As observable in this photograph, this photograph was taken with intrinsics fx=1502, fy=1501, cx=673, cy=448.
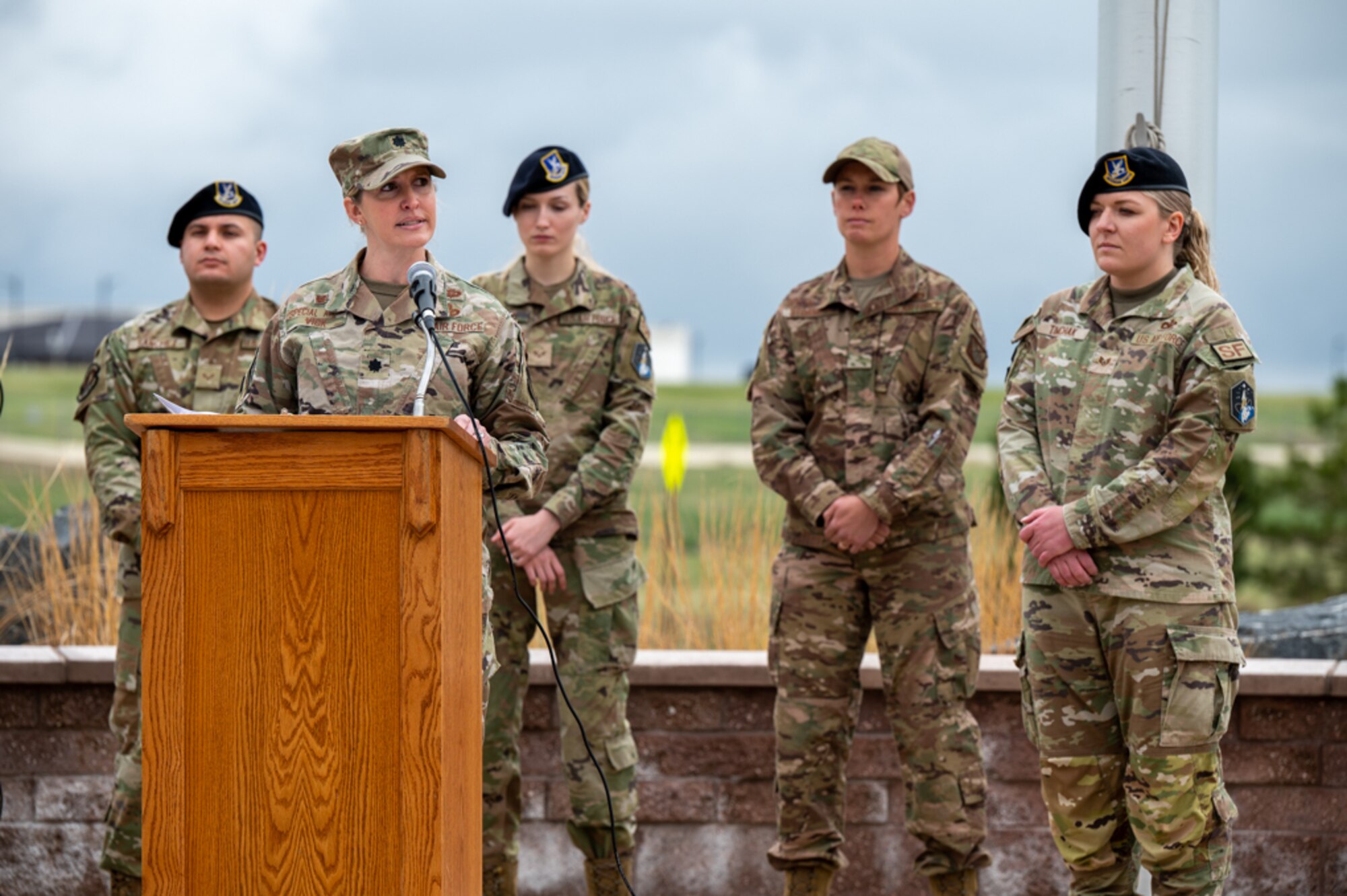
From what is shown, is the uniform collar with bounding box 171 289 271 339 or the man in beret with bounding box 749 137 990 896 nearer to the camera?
the man in beret with bounding box 749 137 990 896

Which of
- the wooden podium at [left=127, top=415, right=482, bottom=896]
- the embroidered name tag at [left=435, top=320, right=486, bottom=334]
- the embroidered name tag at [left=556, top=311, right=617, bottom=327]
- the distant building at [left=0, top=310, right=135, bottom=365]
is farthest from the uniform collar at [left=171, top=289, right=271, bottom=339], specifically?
the distant building at [left=0, top=310, right=135, bottom=365]

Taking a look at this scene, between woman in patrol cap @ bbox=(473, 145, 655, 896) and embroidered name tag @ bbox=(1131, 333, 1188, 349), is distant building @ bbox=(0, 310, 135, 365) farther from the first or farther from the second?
embroidered name tag @ bbox=(1131, 333, 1188, 349)

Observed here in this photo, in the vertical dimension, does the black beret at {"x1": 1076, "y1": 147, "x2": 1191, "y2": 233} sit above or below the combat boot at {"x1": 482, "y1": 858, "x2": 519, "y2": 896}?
above

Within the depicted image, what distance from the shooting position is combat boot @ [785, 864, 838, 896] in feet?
14.2

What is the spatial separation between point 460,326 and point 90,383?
6.05ft

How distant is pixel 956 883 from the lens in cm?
424

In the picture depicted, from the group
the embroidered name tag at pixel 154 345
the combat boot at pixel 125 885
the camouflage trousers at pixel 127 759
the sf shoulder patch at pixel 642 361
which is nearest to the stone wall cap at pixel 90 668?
the camouflage trousers at pixel 127 759

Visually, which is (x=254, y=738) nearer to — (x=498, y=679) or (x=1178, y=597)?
(x=498, y=679)

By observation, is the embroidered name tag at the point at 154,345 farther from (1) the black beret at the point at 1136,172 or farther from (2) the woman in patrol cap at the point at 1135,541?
(1) the black beret at the point at 1136,172

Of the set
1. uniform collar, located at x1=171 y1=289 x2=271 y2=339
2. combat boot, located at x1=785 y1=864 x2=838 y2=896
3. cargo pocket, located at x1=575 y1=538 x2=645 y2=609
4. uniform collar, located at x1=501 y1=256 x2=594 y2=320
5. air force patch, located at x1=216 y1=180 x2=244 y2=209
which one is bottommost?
combat boot, located at x1=785 y1=864 x2=838 y2=896

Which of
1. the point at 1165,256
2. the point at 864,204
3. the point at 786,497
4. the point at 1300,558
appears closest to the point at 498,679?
the point at 786,497

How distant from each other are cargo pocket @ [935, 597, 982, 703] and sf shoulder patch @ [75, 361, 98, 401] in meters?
2.63

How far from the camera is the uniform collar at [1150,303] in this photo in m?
3.77

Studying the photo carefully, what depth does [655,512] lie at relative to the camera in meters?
6.24
